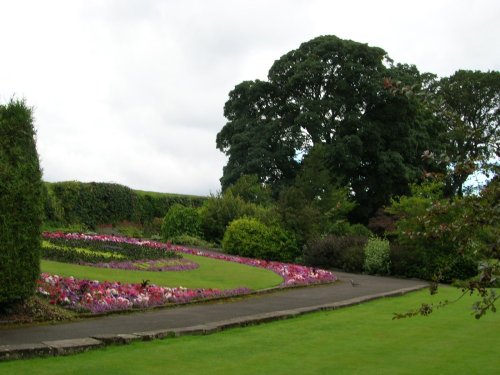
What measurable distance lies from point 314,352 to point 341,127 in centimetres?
3132

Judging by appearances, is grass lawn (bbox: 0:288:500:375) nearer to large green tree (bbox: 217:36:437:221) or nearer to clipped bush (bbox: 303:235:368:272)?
clipped bush (bbox: 303:235:368:272)

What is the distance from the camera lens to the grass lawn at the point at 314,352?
6.03 metres

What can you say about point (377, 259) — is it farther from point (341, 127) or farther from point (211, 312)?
point (341, 127)

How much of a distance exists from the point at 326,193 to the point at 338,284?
34.9ft

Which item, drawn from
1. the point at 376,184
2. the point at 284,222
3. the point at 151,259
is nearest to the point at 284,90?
the point at 376,184

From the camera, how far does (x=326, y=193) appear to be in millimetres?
26203

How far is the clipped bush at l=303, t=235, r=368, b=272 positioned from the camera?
20359 mm

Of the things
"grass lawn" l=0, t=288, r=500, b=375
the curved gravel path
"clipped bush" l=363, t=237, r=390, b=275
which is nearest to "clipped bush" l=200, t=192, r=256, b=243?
"clipped bush" l=363, t=237, r=390, b=275

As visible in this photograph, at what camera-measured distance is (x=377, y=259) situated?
19.6 meters

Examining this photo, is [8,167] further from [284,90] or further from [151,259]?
[284,90]

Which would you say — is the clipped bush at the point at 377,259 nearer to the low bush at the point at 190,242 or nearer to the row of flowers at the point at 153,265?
the row of flowers at the point at 153,265

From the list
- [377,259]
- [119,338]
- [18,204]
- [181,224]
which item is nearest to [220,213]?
[181,224]

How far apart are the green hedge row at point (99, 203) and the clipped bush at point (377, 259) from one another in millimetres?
13233

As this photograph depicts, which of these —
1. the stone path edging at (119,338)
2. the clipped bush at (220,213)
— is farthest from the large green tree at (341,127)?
the stone path edging at (119,338)
